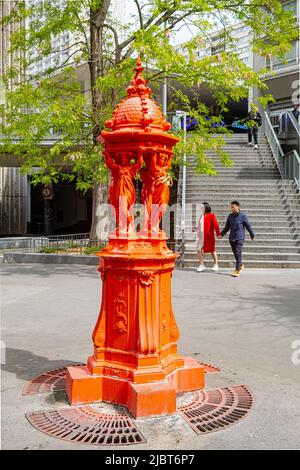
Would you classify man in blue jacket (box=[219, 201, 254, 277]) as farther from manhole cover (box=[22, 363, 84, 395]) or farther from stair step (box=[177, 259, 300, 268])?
manhole cover (box=[22, 363, 84, 395])

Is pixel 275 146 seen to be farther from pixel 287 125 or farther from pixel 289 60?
pixel 289 60

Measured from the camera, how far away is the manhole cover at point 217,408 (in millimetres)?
3594

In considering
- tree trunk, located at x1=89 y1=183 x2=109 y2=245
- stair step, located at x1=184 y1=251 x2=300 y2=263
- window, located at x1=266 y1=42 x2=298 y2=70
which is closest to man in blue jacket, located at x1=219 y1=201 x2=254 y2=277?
stair step, located at x1=184 y1=251 x2=300 y2=263

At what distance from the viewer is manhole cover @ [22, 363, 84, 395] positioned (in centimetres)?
424

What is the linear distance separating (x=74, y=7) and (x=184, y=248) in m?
7.40

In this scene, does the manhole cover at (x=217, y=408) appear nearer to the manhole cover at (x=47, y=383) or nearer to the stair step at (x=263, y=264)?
the manhole cover at (x=47, y=383)

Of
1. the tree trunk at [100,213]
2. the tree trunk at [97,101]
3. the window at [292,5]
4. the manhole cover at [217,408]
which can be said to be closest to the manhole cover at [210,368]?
the manhole cover at [217,408]

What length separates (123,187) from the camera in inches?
163

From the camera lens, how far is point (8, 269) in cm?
1312

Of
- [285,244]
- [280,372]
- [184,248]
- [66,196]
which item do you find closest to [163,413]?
[280,372]

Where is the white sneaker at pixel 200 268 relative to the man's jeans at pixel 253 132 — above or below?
below

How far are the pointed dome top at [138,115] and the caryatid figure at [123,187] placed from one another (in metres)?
0.25

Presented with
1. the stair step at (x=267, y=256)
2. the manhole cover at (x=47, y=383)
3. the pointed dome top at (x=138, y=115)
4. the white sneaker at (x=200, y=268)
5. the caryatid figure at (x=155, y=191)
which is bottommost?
the manhole cover at (x=47, y=383)
